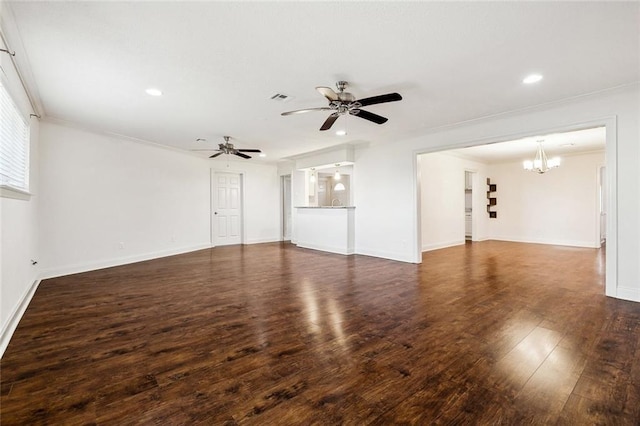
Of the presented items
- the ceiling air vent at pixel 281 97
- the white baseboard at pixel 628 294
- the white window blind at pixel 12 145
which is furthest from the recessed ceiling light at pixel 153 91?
the white baseboard at pixel 628 294

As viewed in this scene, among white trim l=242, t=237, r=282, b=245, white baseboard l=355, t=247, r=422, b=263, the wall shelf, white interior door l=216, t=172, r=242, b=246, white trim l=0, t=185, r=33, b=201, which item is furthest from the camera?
the wall shelf

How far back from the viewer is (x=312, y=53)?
259 centimetres

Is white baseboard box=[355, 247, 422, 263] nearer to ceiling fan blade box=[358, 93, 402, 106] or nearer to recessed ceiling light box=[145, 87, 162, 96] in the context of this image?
ceiling fan blade box=[358, 93, 402, 106]

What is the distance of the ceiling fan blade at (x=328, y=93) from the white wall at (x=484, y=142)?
9.25 ft

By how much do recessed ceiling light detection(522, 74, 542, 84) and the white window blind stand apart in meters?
5.21

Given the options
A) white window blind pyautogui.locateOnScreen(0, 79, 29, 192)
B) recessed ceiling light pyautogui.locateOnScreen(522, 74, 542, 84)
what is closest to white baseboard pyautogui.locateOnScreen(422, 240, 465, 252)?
recessed ceiling light pyautogui.locateOnScreen(522, 74, 542, 84)

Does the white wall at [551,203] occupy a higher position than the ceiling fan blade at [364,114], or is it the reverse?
the ceiling fan blade at [364,114]

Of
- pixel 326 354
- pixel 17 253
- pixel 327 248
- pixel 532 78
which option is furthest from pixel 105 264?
pixel 532 78

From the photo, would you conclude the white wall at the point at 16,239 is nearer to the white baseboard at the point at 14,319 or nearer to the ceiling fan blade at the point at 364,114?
the white baseboard at the point at 14,319

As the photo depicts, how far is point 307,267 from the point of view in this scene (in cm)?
530

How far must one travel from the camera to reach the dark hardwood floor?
5.18ft

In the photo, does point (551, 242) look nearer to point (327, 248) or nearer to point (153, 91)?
point (327, 248)

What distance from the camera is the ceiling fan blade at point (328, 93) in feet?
9.30

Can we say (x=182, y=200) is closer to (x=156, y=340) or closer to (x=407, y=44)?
(x=156, y=340)
